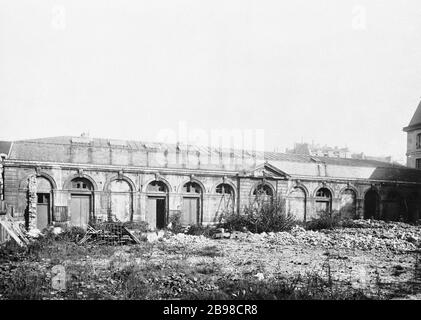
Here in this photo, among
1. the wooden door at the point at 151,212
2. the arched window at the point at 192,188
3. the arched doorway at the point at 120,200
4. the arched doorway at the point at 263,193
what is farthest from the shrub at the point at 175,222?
the arched doorway at the point at 263,193

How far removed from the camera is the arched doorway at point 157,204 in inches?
797

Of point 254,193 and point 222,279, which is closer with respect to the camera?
point 222,279

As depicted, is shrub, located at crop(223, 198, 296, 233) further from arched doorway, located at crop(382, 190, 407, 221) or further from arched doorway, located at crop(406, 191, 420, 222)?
arched doorway, located at crop(406, 191, 420, 222)

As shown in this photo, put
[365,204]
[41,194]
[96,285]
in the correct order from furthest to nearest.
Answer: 1. [365,204]
2. [41,194]
3. [96,285]

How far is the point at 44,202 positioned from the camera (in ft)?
59.9

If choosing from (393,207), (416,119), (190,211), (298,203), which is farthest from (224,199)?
(416,119)

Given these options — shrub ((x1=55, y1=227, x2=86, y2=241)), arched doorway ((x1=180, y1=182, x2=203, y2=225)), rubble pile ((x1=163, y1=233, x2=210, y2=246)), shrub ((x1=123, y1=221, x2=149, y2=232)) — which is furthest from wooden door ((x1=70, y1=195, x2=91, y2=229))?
rubble pile ((x1=163, y1=233, x2=210, y2=246))

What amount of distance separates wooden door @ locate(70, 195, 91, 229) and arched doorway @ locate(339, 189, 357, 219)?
1697 centimetres

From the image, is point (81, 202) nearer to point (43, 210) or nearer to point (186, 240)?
point (43, 210)

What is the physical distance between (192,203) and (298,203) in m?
7.49

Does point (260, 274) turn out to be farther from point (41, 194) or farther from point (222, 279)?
point (41, 194)
